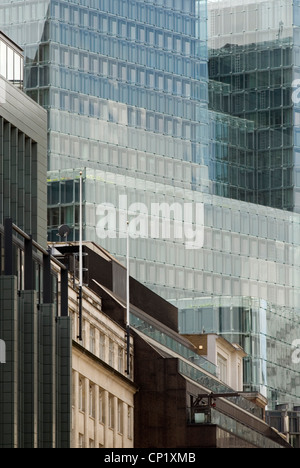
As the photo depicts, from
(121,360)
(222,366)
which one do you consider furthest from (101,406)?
(222,366)

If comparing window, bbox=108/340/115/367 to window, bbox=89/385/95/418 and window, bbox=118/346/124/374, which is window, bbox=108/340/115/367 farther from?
window, bbox=89/385/95/418

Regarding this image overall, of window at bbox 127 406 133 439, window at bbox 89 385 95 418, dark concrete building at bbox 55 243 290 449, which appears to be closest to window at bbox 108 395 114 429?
window at bbox 89 385 95 418

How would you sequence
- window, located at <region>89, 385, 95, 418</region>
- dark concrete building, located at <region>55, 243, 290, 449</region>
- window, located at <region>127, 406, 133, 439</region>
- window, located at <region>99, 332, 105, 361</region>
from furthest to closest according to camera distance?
dark concrete building, located at <region>55, 243, 290, 449</region>
window, located at <region>127, 406, 133, 439</region>
window, located at <region>99, 332, 105, 361</region>
window, located at <region>89, 385, 95, 418</region>

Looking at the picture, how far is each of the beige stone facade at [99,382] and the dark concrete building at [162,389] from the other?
1360 millimetres

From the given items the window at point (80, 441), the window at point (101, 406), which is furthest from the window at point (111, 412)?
the window at point (80, 441)

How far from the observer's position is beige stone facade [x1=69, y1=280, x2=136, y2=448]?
112 metres

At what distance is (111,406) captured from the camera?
121312 mm

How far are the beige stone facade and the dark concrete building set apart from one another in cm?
136

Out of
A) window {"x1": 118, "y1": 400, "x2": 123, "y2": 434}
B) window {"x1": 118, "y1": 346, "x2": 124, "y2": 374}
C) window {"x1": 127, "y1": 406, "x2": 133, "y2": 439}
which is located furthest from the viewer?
window {"x1": 127, "y1": 406, "x2": 133, "y2": 439}

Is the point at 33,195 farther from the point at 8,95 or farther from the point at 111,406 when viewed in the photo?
the point at 111,406

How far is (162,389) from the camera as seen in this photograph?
426 feet

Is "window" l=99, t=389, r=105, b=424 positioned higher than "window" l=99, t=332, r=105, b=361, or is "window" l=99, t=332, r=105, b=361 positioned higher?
"window" l=99, t=332, r=105, b=361
